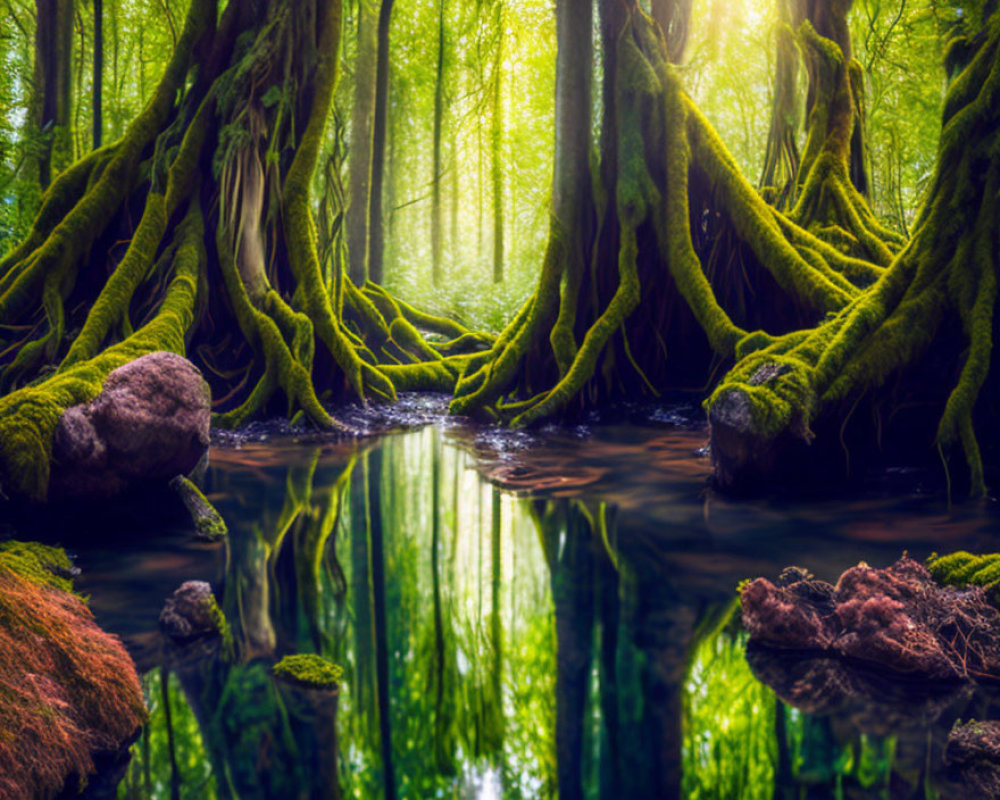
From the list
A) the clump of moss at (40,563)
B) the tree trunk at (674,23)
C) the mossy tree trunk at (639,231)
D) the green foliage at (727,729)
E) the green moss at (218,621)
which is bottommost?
the green foliage at (727,729)

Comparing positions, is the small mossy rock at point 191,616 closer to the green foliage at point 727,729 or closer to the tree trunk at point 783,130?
the green foliage at point 727,729

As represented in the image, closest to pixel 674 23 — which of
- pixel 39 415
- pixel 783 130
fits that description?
pixel 783 130

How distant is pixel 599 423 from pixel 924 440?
3335 mm

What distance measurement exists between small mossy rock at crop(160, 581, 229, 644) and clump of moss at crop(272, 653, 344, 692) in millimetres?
457

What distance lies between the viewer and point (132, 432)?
4.81m

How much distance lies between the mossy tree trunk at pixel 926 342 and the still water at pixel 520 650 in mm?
501

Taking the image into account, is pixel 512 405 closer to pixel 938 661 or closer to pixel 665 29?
pixel 665 29

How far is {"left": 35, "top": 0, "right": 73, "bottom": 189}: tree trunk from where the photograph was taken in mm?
12070

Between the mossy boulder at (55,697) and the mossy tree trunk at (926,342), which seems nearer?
the mossy boulder at (55,697)

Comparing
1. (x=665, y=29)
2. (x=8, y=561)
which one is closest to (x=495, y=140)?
(x=665, y=29)

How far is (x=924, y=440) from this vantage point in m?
6.05

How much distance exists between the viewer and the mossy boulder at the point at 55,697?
2.21 metres

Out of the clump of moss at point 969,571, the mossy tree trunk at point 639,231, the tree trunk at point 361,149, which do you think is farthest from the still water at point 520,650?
the tree trunk at point 361,149

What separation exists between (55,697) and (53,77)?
12440 mm
